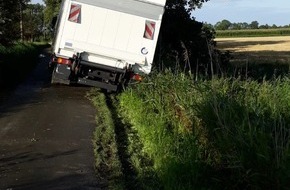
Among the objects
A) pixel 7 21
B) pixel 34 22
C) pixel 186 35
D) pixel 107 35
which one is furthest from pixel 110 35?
pixel 34 22

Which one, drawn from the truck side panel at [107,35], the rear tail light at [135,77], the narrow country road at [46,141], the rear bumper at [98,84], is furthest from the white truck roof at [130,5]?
the narrow country road at [46,141]

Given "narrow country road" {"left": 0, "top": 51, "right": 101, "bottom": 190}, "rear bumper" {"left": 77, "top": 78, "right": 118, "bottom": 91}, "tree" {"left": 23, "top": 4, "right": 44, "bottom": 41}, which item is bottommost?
"narrow country road" {"left": 0, "top": 51, "right": 101, "bottom": 190}

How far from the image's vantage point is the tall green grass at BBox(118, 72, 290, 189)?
16.9 ft

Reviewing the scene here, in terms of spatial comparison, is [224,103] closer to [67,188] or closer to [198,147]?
[198,147]

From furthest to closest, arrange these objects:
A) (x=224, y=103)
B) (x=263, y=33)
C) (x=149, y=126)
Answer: (x=263, y=33) → (x=149, y=126) → (x=224, y=103)

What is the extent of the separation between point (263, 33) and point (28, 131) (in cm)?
10872

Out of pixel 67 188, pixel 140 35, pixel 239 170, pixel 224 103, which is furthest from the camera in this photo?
pixel 140 35

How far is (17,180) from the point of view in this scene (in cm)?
612

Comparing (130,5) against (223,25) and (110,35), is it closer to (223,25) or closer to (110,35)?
(110,35)

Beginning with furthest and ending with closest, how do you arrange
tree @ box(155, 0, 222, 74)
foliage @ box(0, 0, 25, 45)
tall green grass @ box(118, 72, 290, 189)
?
tree @ box(155, 0, 222, 74) → foliage @ box(0, 0, 25, 45) → tall green grass @ box(118, 72, 290, 189)

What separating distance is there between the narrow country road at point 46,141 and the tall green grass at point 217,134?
3.08 ft

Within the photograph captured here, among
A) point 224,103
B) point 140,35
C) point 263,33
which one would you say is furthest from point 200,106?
point 263,33

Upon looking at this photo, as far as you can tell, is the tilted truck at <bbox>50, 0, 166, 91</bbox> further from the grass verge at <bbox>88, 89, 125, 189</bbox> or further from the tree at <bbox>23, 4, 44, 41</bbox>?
the tree at <bbox>23, 4, 44, 41</bbox>

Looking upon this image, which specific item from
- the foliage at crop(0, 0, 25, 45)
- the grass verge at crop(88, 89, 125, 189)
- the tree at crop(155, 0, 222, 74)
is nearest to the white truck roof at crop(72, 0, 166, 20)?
the grass verge at crop(88, 89, 125, 189)
